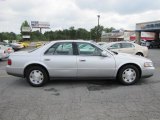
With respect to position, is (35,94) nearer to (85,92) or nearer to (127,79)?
(85,92)

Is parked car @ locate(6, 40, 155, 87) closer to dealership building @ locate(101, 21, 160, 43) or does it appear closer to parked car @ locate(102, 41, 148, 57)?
parked car @ locate(102, 41, 148, 57)

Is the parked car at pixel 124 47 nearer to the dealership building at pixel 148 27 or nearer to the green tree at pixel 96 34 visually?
the dealership building at pixel 148 27

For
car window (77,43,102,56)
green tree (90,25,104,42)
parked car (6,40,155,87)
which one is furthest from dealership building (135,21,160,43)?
car window (77,43,102,56)

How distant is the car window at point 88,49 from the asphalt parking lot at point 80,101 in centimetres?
105

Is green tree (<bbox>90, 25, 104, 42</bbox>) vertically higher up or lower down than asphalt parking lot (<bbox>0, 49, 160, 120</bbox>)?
higher up

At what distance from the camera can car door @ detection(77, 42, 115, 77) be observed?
7.26 metres

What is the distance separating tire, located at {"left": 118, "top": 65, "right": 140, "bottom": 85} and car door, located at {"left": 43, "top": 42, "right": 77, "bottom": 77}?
4.91 feet

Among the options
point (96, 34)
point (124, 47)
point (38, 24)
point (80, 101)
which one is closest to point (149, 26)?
point (96, 34)

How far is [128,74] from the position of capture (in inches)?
293

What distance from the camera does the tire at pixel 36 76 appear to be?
24.0ft

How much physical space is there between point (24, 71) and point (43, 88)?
841 mm

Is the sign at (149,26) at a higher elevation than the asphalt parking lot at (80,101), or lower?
higher

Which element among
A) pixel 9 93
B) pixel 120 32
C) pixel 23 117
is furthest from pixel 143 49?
pixel 120 32

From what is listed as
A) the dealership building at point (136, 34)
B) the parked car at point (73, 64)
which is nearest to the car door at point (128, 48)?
the parked car at point (73, 64)
